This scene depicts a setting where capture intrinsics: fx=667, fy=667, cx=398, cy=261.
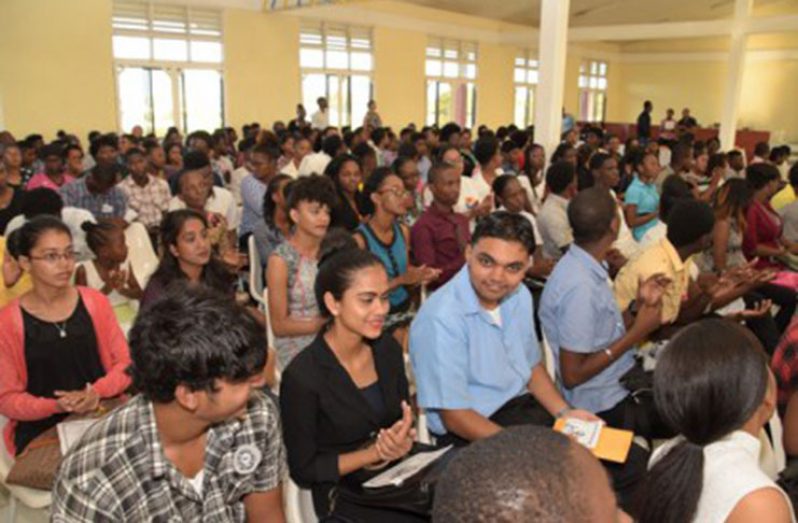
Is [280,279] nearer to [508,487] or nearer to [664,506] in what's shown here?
[664,506]

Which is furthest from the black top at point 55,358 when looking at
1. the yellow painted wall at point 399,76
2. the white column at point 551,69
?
the yellow painted wall at point 399,76

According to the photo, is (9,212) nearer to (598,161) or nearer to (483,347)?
(483,347)

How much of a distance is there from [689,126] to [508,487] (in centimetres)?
1434

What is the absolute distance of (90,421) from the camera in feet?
7.25

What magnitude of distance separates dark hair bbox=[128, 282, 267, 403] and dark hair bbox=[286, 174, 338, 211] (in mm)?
1760

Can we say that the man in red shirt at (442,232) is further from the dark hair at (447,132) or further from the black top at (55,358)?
the dark hair at (447,132)

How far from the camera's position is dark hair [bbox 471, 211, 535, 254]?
7.89ft

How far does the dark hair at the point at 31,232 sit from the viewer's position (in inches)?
100

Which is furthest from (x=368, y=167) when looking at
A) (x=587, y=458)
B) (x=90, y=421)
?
(x=587, y=458)

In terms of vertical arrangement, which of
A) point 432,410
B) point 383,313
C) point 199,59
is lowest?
point 432,410

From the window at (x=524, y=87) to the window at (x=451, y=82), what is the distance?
214 centimetres

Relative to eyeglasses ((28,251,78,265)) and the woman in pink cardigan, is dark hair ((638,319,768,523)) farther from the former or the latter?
eyeglasses ((28,251,78,265))

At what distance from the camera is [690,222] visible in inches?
123

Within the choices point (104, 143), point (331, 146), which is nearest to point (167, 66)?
point (104, 143)
